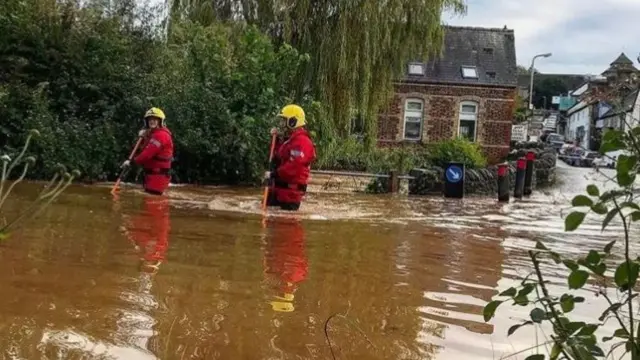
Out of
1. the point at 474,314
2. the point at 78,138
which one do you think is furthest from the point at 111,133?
the point at 474,314

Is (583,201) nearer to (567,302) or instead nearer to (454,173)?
(567,302)

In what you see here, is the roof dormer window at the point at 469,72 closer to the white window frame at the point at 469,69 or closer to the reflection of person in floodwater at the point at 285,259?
the white window frame at the point at 469,69

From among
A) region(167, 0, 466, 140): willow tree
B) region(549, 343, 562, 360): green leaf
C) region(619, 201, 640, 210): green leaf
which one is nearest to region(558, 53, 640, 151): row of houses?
region(619, 201, 640, 210): green leaf

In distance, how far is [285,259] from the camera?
23.4 feet

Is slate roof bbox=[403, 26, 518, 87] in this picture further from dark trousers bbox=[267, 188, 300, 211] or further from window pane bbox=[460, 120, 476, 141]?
dark trousers bbox=[267, 188, 300, 211]

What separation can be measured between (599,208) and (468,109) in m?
34.8

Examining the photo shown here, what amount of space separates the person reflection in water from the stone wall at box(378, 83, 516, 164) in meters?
25.7

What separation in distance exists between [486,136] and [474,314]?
31585 mm

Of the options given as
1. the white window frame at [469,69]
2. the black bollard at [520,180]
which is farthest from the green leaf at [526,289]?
the white window frame at [469,69]

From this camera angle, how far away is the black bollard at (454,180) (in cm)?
1747

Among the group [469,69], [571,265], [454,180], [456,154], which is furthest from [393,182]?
[469,69]

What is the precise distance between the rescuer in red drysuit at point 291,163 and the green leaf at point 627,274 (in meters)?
8.59

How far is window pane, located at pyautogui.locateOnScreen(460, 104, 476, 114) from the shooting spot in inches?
1431

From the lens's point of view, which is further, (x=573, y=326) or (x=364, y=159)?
(x=364, y=159)
